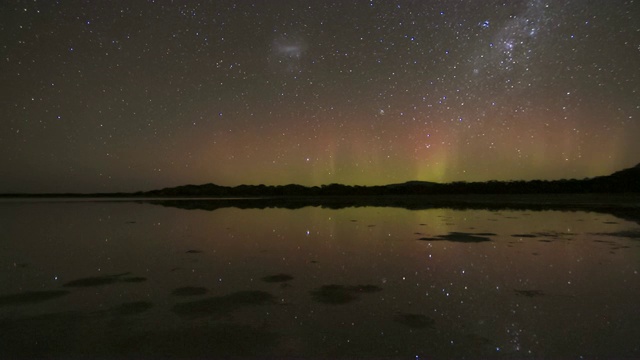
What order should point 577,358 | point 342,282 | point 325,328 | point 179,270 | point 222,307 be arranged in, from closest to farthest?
1. point 577,358
2. point 325,328
3. point 222,307
4. point 342,282
5. point 179,270

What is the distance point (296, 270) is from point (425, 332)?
3.00m

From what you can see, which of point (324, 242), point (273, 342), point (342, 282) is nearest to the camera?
point (273, 342)

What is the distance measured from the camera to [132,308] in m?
4.32

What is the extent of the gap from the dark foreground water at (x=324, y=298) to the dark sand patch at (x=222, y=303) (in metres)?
0.02

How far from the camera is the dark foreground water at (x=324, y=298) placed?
130 inches

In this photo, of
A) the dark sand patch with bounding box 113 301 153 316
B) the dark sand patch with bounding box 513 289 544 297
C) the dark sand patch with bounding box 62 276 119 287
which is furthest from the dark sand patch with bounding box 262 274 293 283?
the dark sand patch with bounding box 513 289 544 297

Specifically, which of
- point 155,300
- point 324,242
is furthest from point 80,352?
point 324,242

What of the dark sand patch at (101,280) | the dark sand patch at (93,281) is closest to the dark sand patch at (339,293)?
the dark sand patch at (101,280)

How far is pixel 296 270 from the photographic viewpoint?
620cm

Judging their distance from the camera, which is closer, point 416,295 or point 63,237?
point 416,295

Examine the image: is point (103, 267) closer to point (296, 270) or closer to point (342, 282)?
point (296, 270)

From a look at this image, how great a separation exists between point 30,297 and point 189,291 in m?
2.05

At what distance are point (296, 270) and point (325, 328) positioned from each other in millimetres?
2538

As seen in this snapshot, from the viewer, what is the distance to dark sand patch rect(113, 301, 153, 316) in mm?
4188
